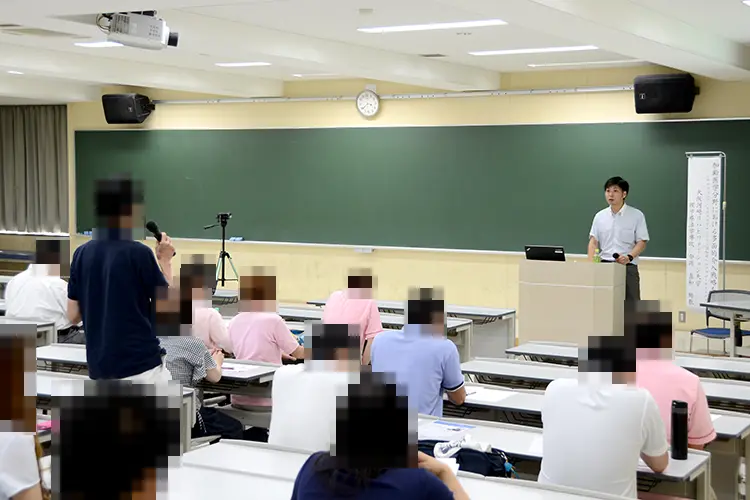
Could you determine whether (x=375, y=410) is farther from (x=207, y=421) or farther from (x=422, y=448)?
(x=207, y=421)

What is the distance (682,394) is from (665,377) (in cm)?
9

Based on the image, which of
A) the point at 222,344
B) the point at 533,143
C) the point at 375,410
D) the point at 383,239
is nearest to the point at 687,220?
the point at 533,143

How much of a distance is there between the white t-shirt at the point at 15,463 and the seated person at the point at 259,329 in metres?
3.49

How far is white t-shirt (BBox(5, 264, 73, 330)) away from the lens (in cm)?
687

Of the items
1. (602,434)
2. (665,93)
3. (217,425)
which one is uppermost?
(665,93)

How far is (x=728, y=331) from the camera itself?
848cm

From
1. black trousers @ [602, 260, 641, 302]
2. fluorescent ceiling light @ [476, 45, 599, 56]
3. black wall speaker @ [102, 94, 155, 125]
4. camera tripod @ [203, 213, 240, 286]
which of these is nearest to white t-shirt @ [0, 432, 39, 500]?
black trousers @ [602, 260, 641, 302]

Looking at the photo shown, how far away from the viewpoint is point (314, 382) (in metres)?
3.69

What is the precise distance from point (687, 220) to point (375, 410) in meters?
8.77

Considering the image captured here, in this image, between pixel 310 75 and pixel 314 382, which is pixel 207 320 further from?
pixel 310 75

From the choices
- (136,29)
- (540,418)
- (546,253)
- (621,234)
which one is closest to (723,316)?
(621,234)

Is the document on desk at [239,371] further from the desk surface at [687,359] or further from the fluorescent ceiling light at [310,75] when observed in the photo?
the fluorescent ceiling light at [310,75]

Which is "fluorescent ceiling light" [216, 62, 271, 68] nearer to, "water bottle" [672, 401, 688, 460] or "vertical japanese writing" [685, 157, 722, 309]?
"vertical japanese writing" [685, 157, 722, 309]

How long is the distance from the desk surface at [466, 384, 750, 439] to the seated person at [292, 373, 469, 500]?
202cm
